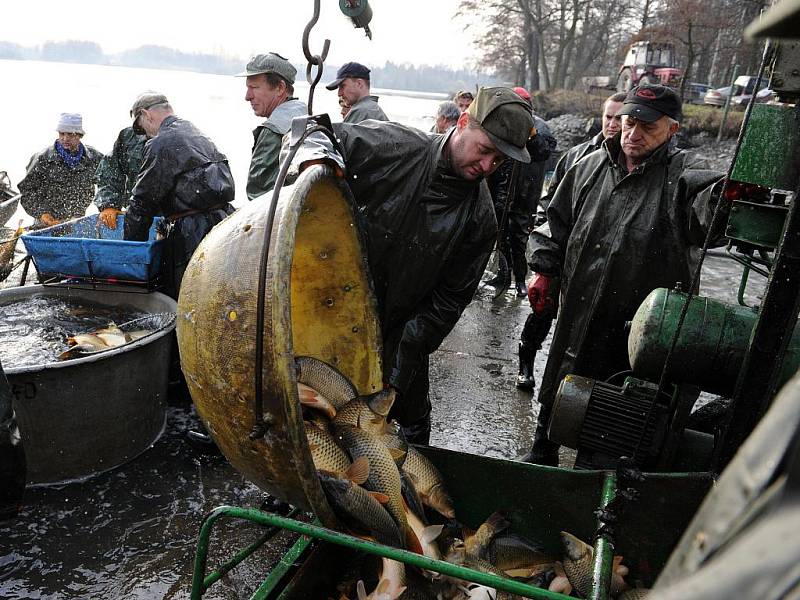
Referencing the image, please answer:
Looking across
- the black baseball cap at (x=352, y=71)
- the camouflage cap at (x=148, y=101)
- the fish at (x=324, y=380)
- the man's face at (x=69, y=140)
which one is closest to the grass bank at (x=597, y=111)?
the black baseball cap at (x=352, y=71)

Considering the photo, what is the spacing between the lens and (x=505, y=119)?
10.2 feet

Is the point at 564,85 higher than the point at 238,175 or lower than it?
higher

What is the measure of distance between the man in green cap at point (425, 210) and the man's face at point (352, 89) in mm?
2895

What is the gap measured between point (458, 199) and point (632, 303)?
1385 millimetres

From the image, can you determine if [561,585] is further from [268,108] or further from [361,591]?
[268,108]

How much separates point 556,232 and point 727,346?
156 centimetres

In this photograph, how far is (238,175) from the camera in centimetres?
2186

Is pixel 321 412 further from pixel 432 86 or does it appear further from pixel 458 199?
pixel 432 86

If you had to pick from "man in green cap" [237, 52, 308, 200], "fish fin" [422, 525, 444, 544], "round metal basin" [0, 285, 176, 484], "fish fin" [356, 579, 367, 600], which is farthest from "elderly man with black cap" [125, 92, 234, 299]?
"fish fin" [356, 579, 367, 600]

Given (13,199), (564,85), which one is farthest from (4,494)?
(564,85)

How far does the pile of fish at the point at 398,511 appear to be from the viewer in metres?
2.24

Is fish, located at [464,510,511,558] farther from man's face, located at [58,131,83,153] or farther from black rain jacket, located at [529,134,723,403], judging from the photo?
man's face, located at [58,131,83,153]

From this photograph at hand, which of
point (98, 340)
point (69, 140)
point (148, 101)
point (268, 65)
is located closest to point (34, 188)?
point (69, 140)

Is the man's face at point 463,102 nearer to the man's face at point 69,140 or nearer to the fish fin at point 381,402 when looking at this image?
the man's face at point 69,140
